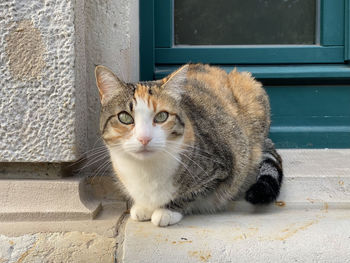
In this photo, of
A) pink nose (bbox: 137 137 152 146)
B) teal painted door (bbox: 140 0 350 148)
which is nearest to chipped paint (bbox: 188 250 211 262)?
pink nose (bbox: 137 137 152 146)

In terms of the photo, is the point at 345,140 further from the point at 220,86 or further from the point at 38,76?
the point at 38,76

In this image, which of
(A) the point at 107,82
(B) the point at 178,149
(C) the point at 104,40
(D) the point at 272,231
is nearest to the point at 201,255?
(D) the point at 272,231

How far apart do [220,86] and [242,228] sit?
88cm

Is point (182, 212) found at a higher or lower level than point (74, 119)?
lower

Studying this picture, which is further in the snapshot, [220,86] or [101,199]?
[220,86]

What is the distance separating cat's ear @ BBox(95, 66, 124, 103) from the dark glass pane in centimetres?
102

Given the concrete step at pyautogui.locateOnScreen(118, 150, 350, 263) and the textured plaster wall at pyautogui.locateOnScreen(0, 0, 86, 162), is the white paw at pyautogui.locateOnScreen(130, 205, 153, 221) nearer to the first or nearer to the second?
the concrete step at pyautogui.locateOnScreen(118, 150, 350, 263)

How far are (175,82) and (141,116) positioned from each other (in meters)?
0.27

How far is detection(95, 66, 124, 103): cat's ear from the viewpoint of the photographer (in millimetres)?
1623

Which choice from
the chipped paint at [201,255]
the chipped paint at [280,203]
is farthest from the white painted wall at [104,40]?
the chipped paint at [280,203]

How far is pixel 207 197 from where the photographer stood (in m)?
1.84

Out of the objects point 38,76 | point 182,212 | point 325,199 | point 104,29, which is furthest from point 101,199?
point 325,199

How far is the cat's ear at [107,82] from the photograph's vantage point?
5.32ft

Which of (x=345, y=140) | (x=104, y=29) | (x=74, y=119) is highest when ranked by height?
(x=104, y=29)
